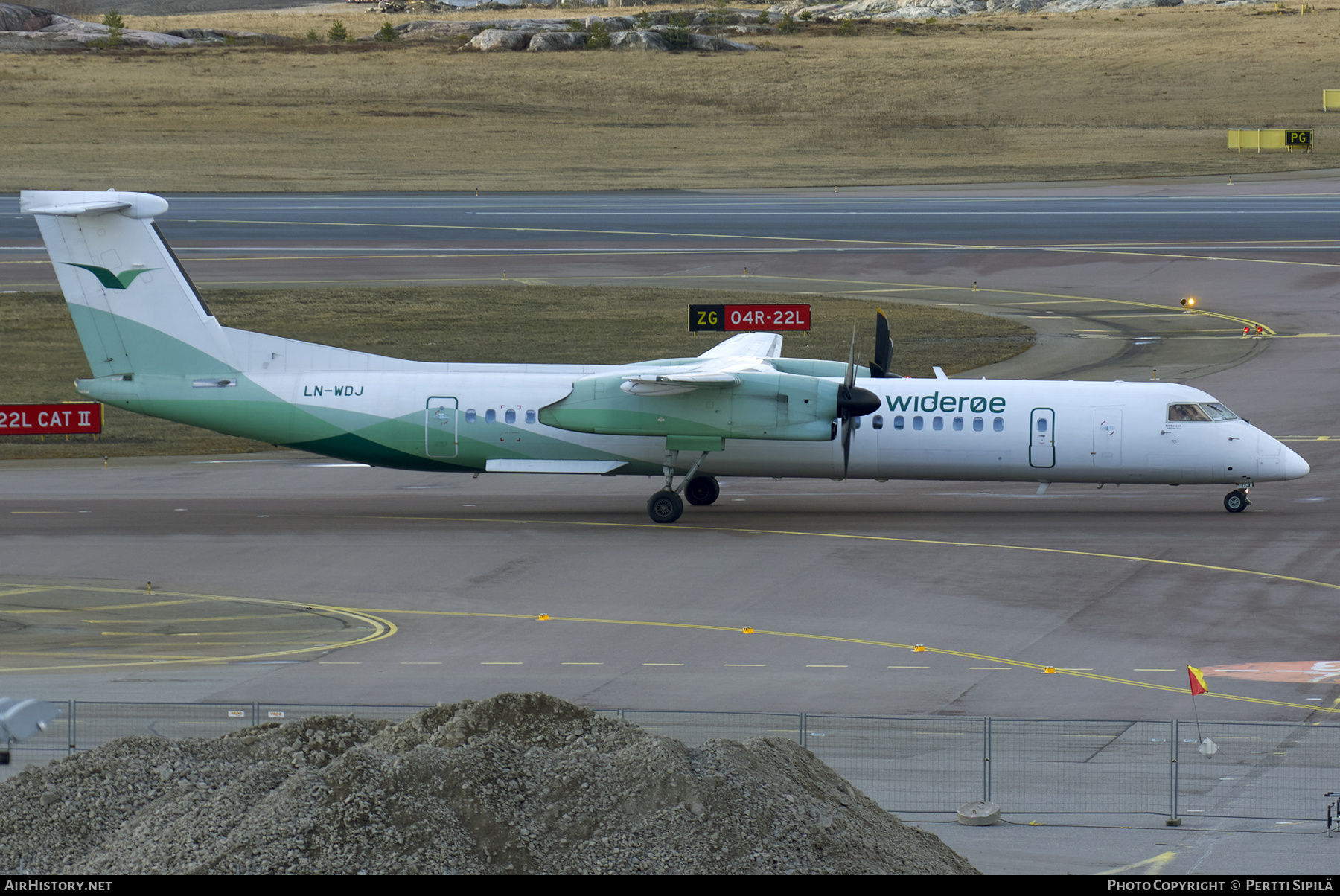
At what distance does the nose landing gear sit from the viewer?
34.5 m

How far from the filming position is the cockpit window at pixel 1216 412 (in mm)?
34156

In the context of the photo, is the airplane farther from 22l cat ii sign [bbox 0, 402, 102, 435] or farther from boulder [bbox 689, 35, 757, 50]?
boulder [bbox 689, 35, 757, 50]

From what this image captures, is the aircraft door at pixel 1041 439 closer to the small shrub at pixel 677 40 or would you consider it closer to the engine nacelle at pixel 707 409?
the engine nacelle at pixel 707 409

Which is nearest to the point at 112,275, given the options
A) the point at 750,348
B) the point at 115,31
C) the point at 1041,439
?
the point at 750,348

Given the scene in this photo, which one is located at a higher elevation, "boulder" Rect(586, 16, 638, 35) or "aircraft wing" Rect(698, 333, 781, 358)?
"boulder" Rect(586, 16, 638, 35)

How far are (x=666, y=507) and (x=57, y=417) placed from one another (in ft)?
59.7

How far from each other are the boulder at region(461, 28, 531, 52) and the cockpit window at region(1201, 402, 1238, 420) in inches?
4694

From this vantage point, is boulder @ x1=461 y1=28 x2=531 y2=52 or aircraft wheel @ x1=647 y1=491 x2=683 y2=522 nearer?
aircraft wheel @ x1=647 y1=491 x2=683 y2=522

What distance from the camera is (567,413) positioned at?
1334 inches

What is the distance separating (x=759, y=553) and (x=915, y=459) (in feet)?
15.6

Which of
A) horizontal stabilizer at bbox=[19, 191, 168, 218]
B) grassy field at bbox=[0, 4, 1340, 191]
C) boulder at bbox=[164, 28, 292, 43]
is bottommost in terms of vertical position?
horizontal stabilizer at bbox=[19, 191, 168, 218]

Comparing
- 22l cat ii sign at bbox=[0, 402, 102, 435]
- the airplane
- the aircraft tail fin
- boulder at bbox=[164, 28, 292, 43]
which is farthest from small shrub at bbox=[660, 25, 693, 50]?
the aircraft tail fin

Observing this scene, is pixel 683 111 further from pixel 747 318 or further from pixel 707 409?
pixel 707 409

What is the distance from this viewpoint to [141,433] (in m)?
44.8
